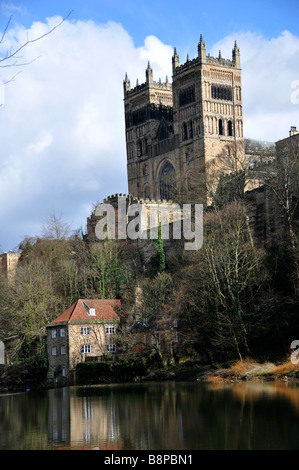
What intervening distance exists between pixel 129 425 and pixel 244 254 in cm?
2074

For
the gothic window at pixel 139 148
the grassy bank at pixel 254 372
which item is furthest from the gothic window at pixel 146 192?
the grassy bank at pixel 254 372

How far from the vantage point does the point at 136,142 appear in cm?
11300

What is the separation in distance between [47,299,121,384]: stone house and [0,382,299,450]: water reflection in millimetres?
12417

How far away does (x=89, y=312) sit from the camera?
5541 centimetres

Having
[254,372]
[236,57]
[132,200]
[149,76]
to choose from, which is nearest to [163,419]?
[254,372]

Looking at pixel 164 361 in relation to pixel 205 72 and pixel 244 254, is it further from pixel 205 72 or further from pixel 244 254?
pixel 205 72

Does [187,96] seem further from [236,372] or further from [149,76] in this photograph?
[236,372]

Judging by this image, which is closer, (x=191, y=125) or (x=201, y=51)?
(x=201, y=51)

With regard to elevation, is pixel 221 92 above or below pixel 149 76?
below

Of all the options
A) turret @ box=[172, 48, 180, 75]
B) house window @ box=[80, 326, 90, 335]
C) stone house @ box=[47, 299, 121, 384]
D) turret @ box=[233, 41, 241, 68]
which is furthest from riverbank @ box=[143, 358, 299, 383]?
turret @ box=[172, 48, 180, 75]

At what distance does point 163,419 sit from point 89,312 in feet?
88.8

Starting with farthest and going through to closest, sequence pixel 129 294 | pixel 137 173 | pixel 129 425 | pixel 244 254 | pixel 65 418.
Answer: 1. pixel 137 173
2. pixel 129 294
3. pixel 244 254
4. pixel 65 418
5. pixel 129 425

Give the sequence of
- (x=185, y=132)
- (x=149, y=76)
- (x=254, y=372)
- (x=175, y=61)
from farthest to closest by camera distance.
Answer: (x=149, y=76), (x=175, y=61), (x=185, y=132), (x=254, y=372)
